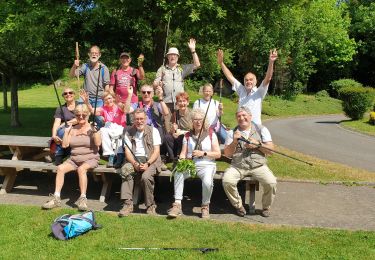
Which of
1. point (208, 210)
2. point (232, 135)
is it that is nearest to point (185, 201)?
point (208, 210)

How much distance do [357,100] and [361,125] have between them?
5.53 feet

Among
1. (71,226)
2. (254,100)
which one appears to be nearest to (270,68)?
(254,100)

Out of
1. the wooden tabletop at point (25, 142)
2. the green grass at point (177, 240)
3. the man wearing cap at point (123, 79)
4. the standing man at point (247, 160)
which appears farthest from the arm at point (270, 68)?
the wooden tabletop at point (25, 142)

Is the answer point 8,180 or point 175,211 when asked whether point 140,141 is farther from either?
point 8,180

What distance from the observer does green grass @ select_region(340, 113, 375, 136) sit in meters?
19.7

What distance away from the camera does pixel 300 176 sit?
916 centimetres

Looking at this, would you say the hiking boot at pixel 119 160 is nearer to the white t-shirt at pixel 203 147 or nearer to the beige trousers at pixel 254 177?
the white t-shirt at pixel 203 147


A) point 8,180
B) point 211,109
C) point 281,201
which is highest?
point 211,109

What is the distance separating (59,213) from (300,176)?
495cm

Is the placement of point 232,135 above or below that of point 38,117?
above

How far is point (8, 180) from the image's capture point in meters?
7.77

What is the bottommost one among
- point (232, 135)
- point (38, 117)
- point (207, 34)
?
point (38, 117)

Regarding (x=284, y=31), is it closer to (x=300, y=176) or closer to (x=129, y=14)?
(x=129, y=14)

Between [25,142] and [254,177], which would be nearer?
[254,177]
